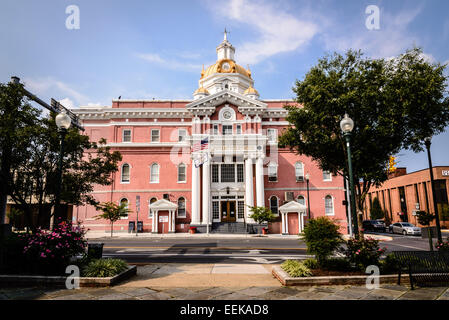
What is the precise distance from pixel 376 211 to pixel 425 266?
180ft

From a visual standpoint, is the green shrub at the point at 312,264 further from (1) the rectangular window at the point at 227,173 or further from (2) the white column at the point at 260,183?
(1) the rectangular window at the point at 227,173

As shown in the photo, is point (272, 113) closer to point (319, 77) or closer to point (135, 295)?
point (319, 77)

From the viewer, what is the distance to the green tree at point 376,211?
56406 mm

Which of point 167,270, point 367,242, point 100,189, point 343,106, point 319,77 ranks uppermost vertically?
point 319,77

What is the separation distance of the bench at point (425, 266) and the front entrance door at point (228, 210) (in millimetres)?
24752

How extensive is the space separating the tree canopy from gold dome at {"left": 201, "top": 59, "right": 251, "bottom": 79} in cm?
2823

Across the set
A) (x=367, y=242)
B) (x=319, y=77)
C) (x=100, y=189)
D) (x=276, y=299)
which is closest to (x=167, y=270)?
(x=276, y=299)

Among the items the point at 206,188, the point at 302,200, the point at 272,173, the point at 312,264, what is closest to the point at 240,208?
the point at 206,188

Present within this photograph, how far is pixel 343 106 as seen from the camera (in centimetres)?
1638

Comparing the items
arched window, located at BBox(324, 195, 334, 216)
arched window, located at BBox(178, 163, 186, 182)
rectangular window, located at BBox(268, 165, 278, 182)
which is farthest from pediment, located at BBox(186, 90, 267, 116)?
arched window, located at BBox(324, 195, 334, 216)

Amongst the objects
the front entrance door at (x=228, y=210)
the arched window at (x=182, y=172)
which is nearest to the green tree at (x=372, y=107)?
the front entrance door at (x=228, y=210)

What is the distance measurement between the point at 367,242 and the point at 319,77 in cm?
1118

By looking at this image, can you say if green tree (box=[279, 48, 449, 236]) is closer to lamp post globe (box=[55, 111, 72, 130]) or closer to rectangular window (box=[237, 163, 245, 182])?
lamp post globe (box=[55, 111, 72, 130])

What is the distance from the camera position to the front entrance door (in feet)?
108
